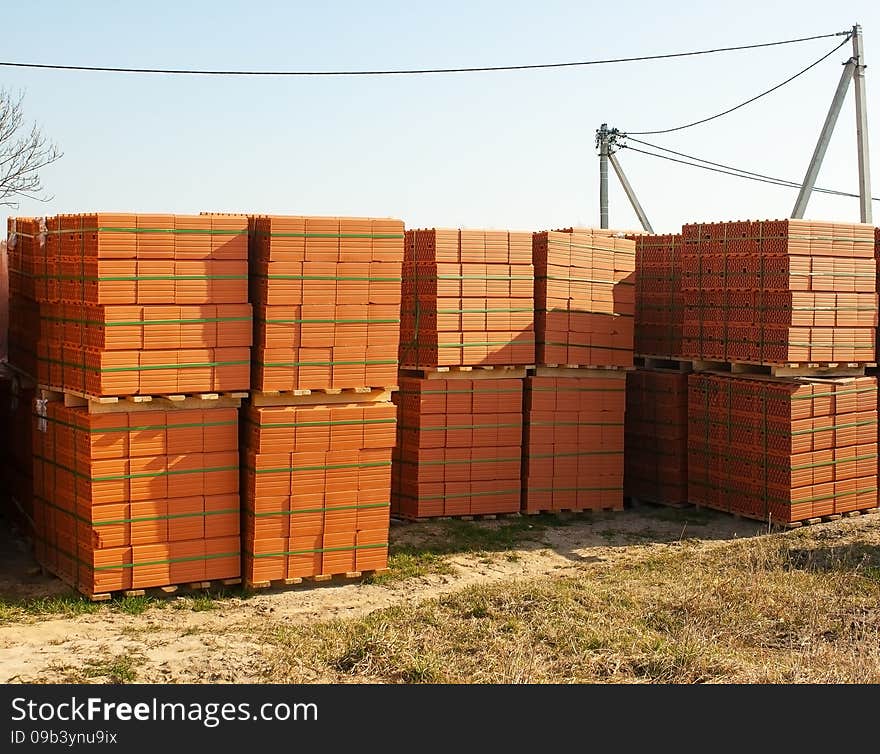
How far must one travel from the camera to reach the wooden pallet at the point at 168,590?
10023 millimetres

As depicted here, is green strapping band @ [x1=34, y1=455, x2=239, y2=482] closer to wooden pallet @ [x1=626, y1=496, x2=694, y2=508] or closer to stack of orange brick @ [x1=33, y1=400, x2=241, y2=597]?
stack of orange brick @ [x1=33, y1=400, x2=241, y2=597]

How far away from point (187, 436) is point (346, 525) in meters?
1.76

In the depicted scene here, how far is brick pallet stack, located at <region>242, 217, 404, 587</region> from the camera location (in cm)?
1035

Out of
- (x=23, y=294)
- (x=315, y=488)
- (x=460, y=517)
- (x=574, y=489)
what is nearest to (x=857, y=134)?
(x=574, y=489)

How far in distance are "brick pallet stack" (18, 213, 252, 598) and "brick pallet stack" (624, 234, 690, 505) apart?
6.68 meters

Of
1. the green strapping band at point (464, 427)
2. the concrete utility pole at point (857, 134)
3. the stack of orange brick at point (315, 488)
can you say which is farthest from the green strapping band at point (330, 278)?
the concrete utility pole at point (857, 134)

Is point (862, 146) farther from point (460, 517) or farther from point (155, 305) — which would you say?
point (155, 305)

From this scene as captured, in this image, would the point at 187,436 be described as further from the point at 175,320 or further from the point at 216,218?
the point at 216,218

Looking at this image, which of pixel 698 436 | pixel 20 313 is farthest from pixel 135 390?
pixel 698 436

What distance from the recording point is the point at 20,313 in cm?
1255

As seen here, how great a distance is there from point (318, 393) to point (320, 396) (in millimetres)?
35

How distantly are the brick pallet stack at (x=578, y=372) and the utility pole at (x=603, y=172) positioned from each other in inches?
629

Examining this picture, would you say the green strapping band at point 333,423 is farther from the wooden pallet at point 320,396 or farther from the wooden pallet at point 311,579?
the wooden pallet at point 311,579

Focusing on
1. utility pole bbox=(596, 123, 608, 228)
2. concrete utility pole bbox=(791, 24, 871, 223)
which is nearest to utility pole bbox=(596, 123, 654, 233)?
utility pole bbox=(596, 123, 608, 228)
